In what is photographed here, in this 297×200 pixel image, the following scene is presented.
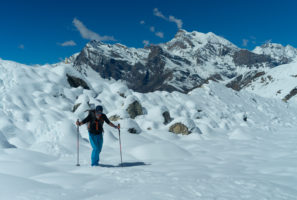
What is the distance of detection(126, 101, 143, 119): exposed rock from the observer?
15.3 m

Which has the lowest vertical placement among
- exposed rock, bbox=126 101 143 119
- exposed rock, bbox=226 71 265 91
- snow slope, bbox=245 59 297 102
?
exposed rock, bbox=126 101 143 119

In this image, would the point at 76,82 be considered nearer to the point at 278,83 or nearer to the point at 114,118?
the point at 114,118

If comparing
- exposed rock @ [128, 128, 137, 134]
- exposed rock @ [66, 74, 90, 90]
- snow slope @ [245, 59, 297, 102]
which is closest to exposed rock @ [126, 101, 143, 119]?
exposed rock @ [128, 128, 137, 134]

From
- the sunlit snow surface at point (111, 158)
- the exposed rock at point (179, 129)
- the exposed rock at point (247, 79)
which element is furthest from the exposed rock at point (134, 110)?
the exposed rock at point (247, 79)

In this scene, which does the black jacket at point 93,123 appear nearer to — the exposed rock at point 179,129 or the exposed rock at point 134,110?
the exposed rock at point 179,129

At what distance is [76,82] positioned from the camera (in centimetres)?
1711

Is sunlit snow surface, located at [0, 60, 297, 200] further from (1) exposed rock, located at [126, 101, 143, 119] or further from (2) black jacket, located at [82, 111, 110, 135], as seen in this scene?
(2) black jacket, located at [82, 111, 110, 135]

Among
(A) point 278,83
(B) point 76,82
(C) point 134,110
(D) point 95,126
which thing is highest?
(A) point 278,83

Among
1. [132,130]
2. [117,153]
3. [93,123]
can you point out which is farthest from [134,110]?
[93,123]

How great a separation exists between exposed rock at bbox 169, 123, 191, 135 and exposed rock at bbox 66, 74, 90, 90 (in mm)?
7708

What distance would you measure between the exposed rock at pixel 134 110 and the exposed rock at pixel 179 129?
10.3 ft

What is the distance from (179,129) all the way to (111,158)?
617 centimetres

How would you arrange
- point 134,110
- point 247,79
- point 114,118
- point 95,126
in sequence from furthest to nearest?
point 247,79 → point 134,110 → point 114,118 → point 95,126

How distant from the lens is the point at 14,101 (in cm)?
1139
